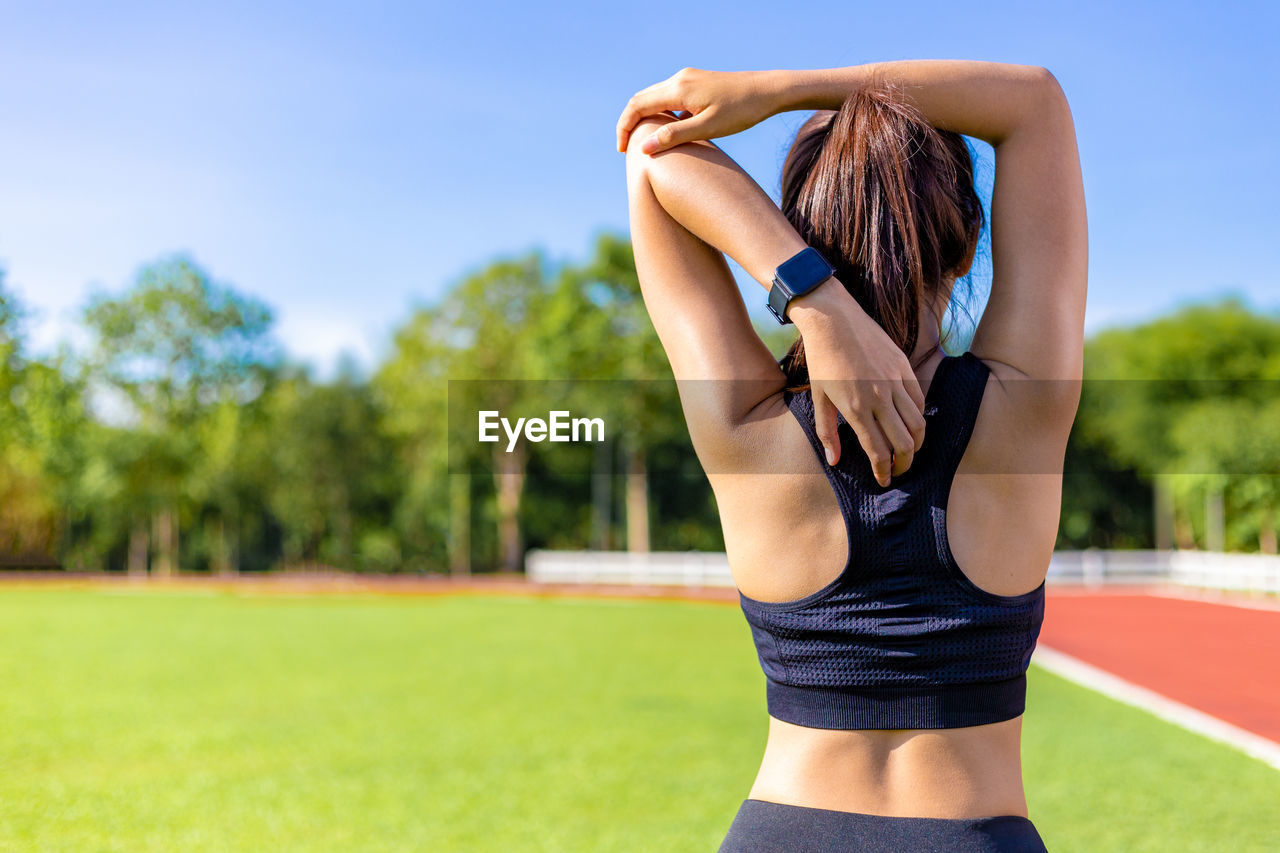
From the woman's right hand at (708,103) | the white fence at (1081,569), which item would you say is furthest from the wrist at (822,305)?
the white fence at (1081,569)

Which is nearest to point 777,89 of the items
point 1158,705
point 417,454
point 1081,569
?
point 1158,705

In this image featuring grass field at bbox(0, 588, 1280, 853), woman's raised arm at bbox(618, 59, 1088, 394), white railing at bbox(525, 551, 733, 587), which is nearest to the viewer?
woman's raised arm at bbox(618, 59, 1088, 394)

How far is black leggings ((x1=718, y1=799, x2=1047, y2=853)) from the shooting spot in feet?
3.64

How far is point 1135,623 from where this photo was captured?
19047mm

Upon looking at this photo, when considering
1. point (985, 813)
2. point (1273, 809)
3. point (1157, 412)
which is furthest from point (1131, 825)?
point (1157, 412)

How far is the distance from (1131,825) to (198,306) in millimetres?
47957

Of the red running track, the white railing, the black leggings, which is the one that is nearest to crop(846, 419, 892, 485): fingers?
the black leggings

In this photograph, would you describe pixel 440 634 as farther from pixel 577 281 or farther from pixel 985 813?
pixel 577 281

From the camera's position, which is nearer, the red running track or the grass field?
the grass field

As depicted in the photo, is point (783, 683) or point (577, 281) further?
point (577, 281)

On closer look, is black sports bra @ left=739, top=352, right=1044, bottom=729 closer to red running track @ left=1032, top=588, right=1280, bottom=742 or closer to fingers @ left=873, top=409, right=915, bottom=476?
fingers @ left=873, top=409, right=915, bottom=476

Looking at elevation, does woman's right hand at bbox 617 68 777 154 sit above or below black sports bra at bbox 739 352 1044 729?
above

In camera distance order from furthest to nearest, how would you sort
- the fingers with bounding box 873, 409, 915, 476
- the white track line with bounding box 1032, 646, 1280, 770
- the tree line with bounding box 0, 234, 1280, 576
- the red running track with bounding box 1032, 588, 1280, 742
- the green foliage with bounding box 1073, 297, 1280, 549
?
the tree line with bounding box 0, 234, 1280, 576 → the green foliage with bounding box 1073, 297, 1280, 549 → the red running track with bounding box 1032, 588, 1280, 742 → the white track line with bounding box 1032, 646, 1280, 770 → the fingers with bounding box 873, 409, 915, 476

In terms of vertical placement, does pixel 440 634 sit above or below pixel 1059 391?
below
